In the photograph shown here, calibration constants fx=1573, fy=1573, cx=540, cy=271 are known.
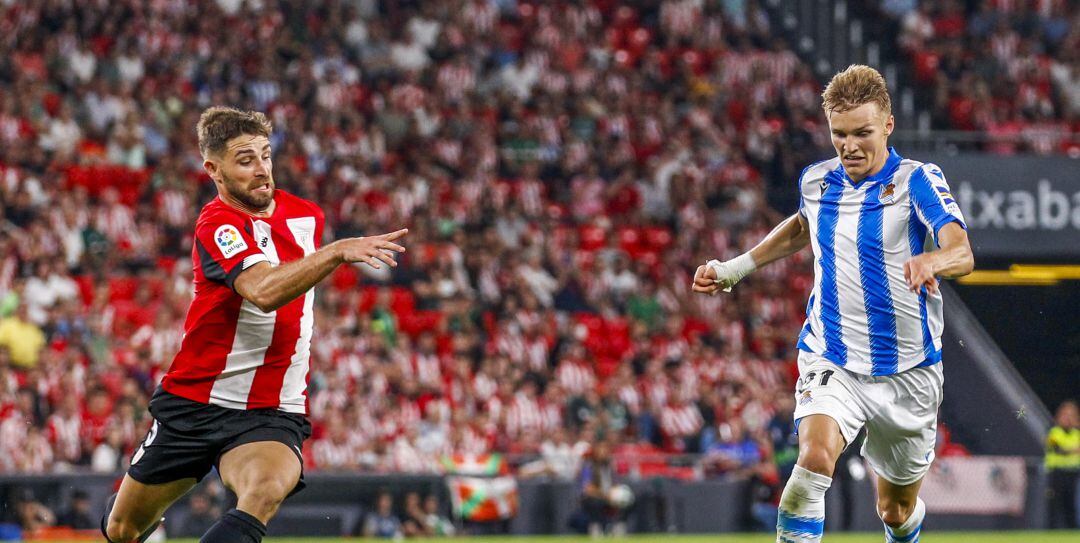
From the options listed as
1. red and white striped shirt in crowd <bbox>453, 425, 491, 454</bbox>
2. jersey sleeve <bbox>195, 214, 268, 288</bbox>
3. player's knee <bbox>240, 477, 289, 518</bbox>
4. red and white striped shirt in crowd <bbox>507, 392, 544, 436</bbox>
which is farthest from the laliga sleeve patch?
red and white striped shirt in crowd <bbox>507, 392, 544, 436</bbox>

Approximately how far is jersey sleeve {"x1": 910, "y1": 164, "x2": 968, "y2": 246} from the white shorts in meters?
0.64

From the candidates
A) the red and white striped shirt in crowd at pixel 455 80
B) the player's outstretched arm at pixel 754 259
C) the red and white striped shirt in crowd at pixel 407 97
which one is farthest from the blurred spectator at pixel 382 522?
the player's outstretched arm at pixel 754 259

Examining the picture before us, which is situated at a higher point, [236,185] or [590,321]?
[236,185]

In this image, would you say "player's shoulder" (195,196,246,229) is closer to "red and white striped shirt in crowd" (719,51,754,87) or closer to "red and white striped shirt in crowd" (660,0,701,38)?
"red and white striped shirt in crowd" (719,51,754,87)

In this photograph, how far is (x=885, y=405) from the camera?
6.68 m

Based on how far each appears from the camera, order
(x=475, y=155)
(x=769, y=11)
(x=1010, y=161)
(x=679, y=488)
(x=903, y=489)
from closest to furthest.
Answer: (x=903, y=489) → (x=679, y=488) → (x=1010, y=161) → (x=475, y=155) → (x=769, y=11)

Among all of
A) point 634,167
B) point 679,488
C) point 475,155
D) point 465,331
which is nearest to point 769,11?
point 634,167

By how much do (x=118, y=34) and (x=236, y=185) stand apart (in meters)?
14.5

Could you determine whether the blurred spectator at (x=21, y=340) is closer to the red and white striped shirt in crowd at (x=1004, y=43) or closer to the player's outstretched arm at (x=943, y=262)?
the player's outstretched arm at (x=943, y=262)

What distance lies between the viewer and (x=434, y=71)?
21.4 metres

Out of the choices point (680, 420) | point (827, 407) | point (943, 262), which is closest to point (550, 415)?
point (680, 420)

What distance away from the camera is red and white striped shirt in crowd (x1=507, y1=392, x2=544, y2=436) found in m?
17.2

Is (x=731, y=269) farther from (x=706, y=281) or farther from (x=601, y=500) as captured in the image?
(x=601, y=500)

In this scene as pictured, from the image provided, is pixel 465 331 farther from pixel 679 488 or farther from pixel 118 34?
pixel 118 34
